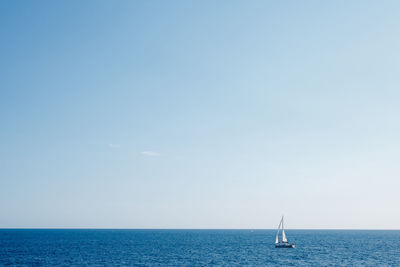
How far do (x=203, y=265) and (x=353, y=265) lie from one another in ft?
125

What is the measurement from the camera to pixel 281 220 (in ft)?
447

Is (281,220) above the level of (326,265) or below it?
above

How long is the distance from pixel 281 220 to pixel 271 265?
2243 inches

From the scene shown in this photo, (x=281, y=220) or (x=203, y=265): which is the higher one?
(x=281, y=220)

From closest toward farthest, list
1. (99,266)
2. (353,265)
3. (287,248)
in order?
(99,266), (353,265), (287,248)

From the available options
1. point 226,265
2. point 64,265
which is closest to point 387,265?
point 226,265

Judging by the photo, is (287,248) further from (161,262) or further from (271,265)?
(161,262)

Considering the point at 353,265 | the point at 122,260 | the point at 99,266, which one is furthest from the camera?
the point at 122,260

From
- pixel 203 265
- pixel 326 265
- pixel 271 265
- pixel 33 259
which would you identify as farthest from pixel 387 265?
pixel 33 259

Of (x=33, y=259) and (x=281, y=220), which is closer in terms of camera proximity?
(x=33, y=259)

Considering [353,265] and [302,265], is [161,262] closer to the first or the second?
[302,265]

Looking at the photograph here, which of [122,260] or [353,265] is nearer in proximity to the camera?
[353,265]

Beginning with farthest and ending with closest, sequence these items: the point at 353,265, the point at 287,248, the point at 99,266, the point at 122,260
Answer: the point at 287,248 < the point at 122,260 < the point at 353,265 < the point at 99,266

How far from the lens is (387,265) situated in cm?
8544
